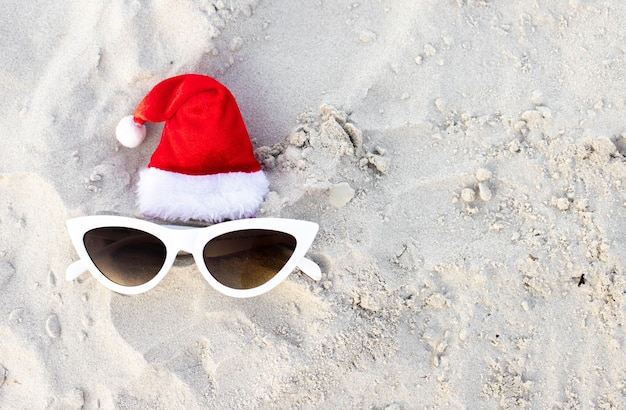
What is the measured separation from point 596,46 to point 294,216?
1.31 meters

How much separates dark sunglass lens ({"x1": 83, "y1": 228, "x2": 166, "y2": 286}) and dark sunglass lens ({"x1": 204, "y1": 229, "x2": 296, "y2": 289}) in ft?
0.61

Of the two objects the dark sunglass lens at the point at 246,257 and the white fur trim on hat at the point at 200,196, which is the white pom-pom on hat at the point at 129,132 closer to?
the white fur trim on hat at the point at 200,196

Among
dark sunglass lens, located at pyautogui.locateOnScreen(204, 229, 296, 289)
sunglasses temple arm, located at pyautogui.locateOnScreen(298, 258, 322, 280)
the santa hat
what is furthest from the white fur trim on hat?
sunglasses temple arm, located at pyautogui.locateOnScreen(298, 258, 322, 280)

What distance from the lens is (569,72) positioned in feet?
7.73

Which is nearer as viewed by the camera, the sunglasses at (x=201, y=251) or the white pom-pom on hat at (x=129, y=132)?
the sunglasses at (x=201, y=251)

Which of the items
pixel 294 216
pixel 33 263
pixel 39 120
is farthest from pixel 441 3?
pixel 33 263

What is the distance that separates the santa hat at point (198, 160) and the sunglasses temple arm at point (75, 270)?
0.94 ft

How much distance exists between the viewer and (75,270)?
7.15ft

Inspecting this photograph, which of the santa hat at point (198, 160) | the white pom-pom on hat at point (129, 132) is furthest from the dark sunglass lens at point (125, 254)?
the white pom-pom on hat at point (129, 132)

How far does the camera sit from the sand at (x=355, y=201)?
218 cm

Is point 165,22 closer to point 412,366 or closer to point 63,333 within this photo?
point 63,333

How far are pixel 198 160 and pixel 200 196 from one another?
0.13m

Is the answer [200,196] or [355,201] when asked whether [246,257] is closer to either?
[200,196]

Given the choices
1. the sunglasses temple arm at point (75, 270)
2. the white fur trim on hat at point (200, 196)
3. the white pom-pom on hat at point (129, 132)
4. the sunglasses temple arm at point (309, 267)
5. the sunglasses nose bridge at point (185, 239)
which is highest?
the white pom-pom on hat at point (129, 132)
